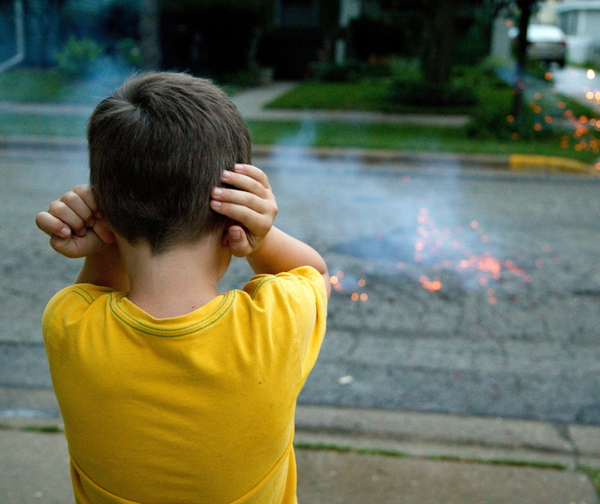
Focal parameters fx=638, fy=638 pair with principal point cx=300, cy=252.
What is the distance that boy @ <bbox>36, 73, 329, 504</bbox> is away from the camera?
1010 millimetres

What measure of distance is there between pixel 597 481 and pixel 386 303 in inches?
75.8

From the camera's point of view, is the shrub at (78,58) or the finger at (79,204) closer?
the finger at (79,204)

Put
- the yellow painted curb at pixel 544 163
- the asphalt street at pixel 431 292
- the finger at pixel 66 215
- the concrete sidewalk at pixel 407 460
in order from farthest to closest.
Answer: the yellow painted curb at pixel 544 163
the asphalt street at pixel 431 292
the concrete sidewalk at pixel 407 460
the finger at pixel 66 215

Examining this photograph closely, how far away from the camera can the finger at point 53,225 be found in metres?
1.10

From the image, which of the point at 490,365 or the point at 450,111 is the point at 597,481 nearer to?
the point at 490,365

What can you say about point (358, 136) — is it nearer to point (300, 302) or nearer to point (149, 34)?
point (149, 34)

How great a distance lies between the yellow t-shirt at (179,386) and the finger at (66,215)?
0.11 m

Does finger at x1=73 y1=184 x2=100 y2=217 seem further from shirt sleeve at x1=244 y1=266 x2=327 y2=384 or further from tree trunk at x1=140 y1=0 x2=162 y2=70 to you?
tree trunk at x1=140 y1=0 x2=162 y2=70

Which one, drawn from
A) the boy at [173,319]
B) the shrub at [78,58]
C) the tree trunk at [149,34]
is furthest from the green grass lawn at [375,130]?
the boy at [173,319]

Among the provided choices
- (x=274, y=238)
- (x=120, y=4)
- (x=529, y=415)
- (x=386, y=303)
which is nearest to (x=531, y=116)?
(x=386, y=303)

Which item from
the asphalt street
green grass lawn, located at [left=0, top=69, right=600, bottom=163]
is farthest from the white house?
the asphalt street

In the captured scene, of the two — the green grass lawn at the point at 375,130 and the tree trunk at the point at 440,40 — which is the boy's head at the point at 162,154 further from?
the tree trunk at the point at 440,40

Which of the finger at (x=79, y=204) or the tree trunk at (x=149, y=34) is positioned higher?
the tree trunk at (x=149, y=34)

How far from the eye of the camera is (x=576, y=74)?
21.7 m
